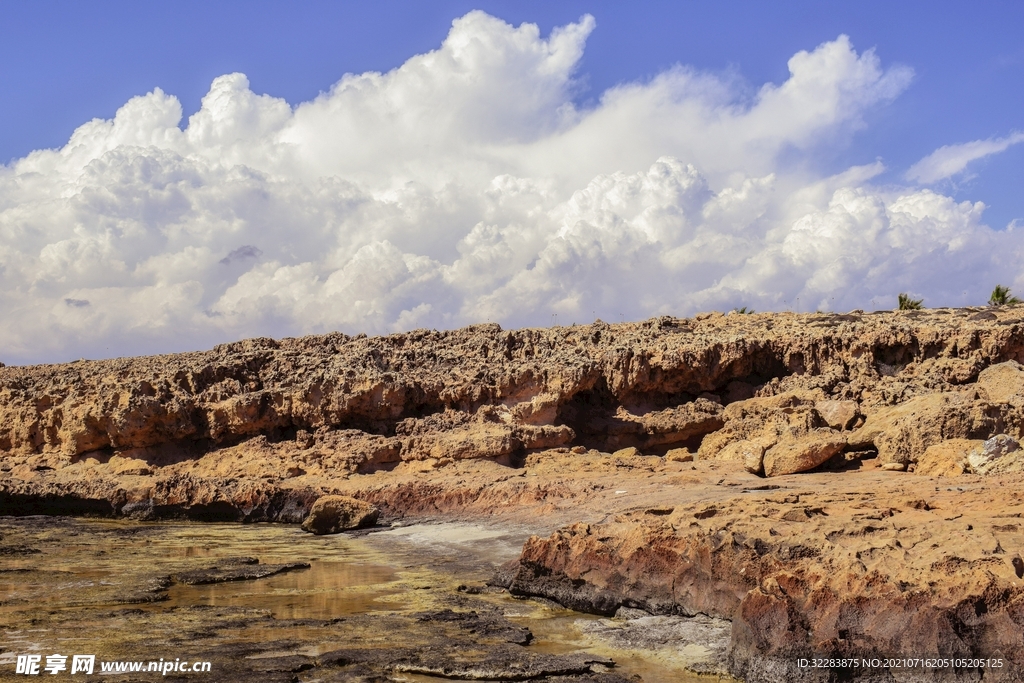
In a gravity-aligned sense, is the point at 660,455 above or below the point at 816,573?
above

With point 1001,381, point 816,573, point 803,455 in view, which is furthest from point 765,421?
point 816,573

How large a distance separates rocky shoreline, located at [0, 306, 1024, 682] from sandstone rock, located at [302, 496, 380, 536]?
0.82m

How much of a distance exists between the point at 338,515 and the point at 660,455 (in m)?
7.99

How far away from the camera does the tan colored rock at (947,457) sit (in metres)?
13.6

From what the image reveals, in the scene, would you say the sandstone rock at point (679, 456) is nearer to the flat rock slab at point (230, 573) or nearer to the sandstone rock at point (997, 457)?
the sandstone rock at point (997, 457)

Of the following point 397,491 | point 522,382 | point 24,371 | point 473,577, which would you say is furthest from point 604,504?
point 24,371

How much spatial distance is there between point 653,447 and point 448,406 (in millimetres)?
5199

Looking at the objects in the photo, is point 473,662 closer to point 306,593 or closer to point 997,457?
point 306,593

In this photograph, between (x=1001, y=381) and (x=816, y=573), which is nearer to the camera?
(x=816, y=573)

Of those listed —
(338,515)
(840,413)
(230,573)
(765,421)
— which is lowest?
(230,573)

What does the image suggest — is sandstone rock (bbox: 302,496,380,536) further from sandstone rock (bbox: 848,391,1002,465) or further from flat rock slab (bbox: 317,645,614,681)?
sandstone rock (bbox: 848,391,1002,465)

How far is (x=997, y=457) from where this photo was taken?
1312cm

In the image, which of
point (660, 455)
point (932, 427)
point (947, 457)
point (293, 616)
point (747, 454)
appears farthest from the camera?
point (660, 455)

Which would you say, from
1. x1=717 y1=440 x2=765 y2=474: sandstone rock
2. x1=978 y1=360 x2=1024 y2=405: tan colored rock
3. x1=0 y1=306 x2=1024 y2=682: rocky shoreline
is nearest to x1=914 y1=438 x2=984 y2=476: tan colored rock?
x1=0 y1=306 x2=1024 y2=682: rocky shoreline
